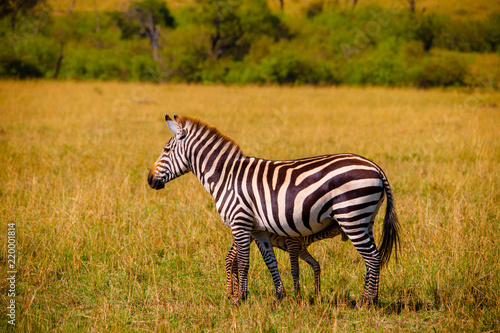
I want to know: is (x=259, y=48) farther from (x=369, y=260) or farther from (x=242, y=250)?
(x=369, y=260)

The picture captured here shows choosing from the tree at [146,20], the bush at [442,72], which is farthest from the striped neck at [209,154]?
the tree at [146,20]

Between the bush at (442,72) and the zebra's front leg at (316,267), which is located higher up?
the bush at (442,72)

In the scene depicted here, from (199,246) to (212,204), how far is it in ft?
4.95

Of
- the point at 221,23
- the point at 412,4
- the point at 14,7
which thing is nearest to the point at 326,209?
the point at 221,23

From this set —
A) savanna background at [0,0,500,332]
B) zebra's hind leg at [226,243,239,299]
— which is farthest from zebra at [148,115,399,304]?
savanna background at [0,0,500,332]

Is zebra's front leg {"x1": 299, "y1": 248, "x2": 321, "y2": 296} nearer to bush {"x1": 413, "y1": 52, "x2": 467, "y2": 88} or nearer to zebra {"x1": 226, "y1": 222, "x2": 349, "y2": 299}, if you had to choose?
zebra {"x1": 226, "y1": 222, "x2": 349, "y2": 299}

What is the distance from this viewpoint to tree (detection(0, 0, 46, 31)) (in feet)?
109

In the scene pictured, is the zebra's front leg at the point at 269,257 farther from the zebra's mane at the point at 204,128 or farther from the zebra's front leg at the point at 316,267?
the zebra's mane at the point at 204,128

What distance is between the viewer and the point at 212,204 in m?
7.04

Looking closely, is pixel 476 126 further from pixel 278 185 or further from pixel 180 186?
pixel 278 185

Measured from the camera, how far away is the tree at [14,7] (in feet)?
109

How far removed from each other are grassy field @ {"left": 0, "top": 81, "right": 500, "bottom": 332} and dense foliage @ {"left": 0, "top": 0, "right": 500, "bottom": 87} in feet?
63.0

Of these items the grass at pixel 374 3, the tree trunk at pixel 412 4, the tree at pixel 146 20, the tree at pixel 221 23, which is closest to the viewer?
the tree at pixel 221 23

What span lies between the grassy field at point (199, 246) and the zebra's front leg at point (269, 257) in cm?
14
